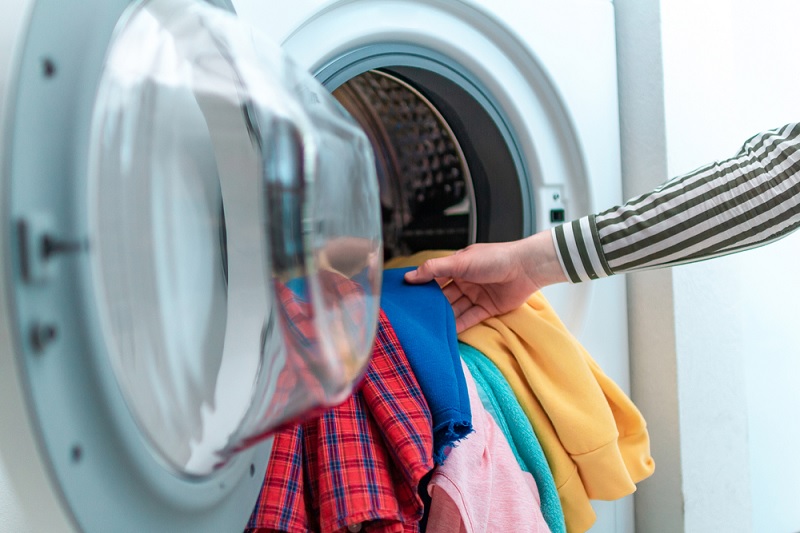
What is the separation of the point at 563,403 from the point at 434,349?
0.70ft

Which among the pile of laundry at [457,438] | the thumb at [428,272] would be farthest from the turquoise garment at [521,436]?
the thumb at [428,272]

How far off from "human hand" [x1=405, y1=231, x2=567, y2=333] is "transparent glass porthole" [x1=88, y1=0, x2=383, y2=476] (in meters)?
0.33

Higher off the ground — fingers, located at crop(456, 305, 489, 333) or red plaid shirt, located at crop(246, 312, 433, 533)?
fingers, located at crop(456, 305, 489, 333)

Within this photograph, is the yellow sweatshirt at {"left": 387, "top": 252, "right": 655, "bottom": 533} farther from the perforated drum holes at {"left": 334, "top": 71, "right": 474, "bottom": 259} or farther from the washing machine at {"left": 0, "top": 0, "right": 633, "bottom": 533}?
the washing machine at {"left": 0, "top": 0, "right": 633, "bottom": 533}

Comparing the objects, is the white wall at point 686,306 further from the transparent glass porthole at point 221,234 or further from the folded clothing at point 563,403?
the transparent glass porthole at point 221,234

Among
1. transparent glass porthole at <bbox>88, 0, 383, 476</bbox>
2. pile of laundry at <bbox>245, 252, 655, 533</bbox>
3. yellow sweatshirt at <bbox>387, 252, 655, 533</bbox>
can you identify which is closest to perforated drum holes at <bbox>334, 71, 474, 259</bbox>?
pile of laundry at <bbox>245, 252, 655, 533</bbox>

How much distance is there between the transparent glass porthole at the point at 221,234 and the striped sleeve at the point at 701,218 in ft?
1.34

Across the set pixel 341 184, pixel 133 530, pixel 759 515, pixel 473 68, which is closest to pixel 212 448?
pixel 133 530

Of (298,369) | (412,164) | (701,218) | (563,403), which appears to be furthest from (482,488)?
(412,164)

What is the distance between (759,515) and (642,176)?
2.33ft

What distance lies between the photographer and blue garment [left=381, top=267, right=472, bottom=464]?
1.92ft

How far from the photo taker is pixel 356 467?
53 cm

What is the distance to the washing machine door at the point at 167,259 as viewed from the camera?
0.92 feet

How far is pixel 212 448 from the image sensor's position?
1.31 ft
